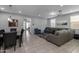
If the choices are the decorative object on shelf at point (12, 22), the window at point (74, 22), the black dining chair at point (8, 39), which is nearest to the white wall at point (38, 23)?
the decorative object on shelf at point (12, 22)

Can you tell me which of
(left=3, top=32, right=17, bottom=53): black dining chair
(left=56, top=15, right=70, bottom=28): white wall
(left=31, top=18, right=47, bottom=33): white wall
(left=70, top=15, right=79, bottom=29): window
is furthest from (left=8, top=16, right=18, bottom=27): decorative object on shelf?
(left=70, top=15, right=79, bottom=29): window

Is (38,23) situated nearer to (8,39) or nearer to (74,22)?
(74,22)

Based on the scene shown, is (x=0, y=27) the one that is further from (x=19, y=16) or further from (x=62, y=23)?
(x=62, y=23)

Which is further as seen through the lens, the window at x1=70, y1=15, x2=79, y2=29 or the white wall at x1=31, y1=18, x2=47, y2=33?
the white wall at x1=31, y1=18, x2=47, y2=33

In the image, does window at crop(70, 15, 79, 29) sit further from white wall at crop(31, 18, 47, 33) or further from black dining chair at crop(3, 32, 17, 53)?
black dining chair at crop(3, 32, 17, 53)

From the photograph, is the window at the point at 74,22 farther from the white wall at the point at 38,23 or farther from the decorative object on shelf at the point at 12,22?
the decorative object on shelf at the point at 12,22

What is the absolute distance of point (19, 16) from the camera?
7.72m

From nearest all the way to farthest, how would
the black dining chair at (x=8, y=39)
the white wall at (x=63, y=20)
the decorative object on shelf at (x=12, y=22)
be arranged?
the black dining chair at (x=8, y=39)
the decorative object on shelf at (x=12, y=22)
the white wall at (x=63, y=20)

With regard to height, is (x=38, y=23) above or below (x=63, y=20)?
below

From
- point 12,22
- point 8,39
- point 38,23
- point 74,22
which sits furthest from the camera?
point 38,23

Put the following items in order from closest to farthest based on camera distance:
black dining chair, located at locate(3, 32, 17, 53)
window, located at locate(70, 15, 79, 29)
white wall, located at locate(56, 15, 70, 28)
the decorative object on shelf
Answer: black dining chair, located at locate(3, 32, 17, 53) → window, located at locate(70, 15, 79, 29) → the decorative object on shelf → white wall, located at locate(56, 15, 70, 28)

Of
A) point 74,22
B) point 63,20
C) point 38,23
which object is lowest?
point 74,22

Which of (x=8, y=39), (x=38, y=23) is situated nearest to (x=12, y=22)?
(x=38, y=23)

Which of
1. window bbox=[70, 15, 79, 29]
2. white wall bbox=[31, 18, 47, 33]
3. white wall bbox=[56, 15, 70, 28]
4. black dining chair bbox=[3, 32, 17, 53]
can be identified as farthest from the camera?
white wall bbox=[31, 18, 47, 33]
